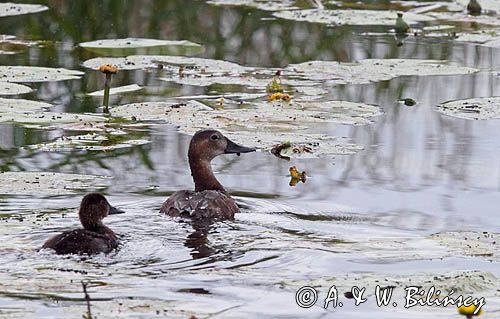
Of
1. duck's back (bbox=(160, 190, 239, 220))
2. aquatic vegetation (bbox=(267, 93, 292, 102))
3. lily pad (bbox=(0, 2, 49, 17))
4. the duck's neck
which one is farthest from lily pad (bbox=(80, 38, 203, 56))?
duck's back (bbox=(160, 190, 239, 220))

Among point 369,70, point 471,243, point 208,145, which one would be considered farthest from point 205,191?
point 369,70

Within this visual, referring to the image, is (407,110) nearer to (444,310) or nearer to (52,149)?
(52,149)

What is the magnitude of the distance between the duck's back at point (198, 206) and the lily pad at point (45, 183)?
31.4 inches

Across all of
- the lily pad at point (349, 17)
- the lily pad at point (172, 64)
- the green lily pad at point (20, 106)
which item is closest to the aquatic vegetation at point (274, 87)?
the lily pad at point (172, 64)

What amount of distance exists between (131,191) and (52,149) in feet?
4.54

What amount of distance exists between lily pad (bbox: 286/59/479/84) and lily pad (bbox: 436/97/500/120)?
4.50ft

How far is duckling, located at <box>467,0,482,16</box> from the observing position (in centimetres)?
1841

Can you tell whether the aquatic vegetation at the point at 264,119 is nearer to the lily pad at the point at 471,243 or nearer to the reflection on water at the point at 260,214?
the reflection on water at the point at 260,214

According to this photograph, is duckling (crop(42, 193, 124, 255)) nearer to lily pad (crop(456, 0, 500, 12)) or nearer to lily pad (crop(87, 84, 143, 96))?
lily pad (crop(87, 84, 143, 96))

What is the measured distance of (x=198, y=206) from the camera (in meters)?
8.26

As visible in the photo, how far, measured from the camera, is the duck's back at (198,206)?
817 cm

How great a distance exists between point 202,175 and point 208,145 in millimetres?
260

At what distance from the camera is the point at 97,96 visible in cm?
1230

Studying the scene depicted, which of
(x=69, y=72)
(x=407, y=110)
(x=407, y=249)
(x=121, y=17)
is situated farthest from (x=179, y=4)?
(x=407, y=249)
